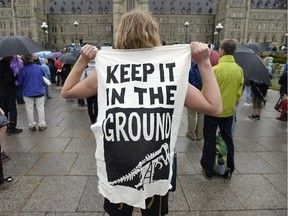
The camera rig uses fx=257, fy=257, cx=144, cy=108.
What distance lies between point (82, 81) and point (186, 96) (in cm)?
72

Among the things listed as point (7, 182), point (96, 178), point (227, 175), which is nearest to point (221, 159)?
point (227, 175)

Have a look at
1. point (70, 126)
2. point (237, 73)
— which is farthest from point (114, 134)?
point (70, 126)

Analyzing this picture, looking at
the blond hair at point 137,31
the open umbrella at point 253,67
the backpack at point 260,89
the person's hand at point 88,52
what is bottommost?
the backpack at point 260,89

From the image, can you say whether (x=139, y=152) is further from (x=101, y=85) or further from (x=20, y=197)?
(x=20, y=197)

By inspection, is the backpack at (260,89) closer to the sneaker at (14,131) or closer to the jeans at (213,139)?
the jeans at (213,139)

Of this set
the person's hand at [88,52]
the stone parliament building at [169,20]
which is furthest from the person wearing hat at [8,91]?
the stone parliament building at [169,20]

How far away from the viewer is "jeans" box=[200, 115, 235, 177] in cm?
395

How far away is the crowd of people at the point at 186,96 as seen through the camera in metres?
1.64

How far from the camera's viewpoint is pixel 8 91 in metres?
6.39

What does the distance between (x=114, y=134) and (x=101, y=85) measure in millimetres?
327

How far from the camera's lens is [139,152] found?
1541 mm

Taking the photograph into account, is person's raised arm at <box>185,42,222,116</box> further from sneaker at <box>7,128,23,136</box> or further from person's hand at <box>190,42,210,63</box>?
sneaker at <box>7,128,23,136</box>

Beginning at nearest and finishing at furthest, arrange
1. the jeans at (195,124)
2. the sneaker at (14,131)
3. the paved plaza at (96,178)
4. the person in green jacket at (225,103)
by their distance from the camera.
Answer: the paved plaza at (96,178) → the person in green jacket at (225,103) → the jeans at (195,124) → the sneaker at (14,131)

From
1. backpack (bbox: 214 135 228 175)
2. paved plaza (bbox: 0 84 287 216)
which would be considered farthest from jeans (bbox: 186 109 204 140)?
backpack (bbox: 214 135 228 175)
